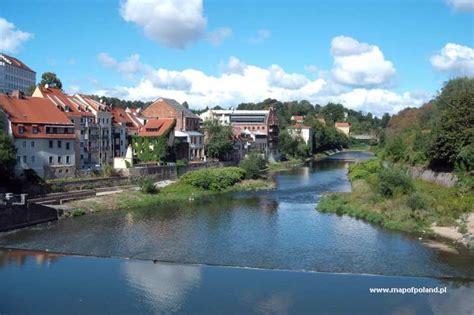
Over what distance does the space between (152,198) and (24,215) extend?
14.6 m

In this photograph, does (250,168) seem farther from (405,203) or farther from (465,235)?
(465,235)

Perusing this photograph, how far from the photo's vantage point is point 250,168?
68375mm

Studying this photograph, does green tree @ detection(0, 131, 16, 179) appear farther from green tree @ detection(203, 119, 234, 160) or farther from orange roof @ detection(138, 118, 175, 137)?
green tree @ detection(203, 119, 234, 160)

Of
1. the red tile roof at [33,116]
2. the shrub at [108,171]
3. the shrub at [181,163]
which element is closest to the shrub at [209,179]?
the shrub at [181,163]

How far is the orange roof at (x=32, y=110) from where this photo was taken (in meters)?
49.2

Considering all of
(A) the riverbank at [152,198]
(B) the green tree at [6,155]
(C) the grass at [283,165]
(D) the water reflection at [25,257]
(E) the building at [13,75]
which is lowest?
(D) the water reflection at [25,257]

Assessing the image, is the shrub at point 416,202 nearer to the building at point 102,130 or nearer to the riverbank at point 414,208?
the riverbank at point 414,208

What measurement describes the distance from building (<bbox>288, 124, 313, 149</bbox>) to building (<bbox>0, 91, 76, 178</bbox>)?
70.3m

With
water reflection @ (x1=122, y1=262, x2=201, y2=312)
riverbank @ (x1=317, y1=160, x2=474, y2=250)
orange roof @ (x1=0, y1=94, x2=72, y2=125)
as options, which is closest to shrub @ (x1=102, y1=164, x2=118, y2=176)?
orange roof @ (x1=0, y1=94, x2=72, y2=125)

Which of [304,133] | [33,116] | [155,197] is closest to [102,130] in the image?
[33,116]

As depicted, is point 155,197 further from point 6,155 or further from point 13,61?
point 13,61

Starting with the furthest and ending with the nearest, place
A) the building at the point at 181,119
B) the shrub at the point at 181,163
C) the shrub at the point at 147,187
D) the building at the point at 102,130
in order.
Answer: the building at the point at 181,119
the shrub at the point at 181,163
the building at the point at 102,130
the shrub at the point at 147,187

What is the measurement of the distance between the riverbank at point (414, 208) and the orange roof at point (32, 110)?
27009mm

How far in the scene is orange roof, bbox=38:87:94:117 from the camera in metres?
56.6
